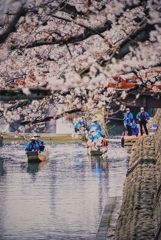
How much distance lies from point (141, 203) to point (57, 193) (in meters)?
10.1

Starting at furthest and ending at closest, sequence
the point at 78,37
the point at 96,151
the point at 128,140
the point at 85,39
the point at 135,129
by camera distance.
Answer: the point at 135,129 < the point at 128,140 < the point at 96,151 < the point at 85,39 < the point at 78,37

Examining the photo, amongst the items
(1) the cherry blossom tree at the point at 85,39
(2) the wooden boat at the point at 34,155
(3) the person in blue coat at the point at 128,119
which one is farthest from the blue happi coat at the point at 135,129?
(1) the cherry blossom tree at the point at 85,39

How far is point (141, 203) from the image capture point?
605 inches

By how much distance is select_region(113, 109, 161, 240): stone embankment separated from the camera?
1252cm

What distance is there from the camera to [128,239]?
1203cm

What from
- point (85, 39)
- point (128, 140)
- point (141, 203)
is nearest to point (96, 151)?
point (128, 140)

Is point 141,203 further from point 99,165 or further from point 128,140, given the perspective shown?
point 128,140

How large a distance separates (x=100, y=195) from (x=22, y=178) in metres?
6.75

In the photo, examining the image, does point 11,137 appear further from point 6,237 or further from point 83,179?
point 6,237

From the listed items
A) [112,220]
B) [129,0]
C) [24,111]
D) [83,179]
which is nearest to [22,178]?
[83,179]

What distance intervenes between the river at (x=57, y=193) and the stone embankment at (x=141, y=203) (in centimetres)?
119

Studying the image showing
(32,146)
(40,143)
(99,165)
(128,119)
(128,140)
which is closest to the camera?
(99,165)

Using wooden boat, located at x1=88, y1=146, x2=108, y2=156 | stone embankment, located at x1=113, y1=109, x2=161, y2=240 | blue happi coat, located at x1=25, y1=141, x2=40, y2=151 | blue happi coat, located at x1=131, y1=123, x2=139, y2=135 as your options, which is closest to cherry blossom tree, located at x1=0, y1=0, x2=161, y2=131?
stone embankment, located at x1=113, y1=109, x2=161, y2=240

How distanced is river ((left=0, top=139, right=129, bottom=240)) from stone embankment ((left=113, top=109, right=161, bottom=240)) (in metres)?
1.19
